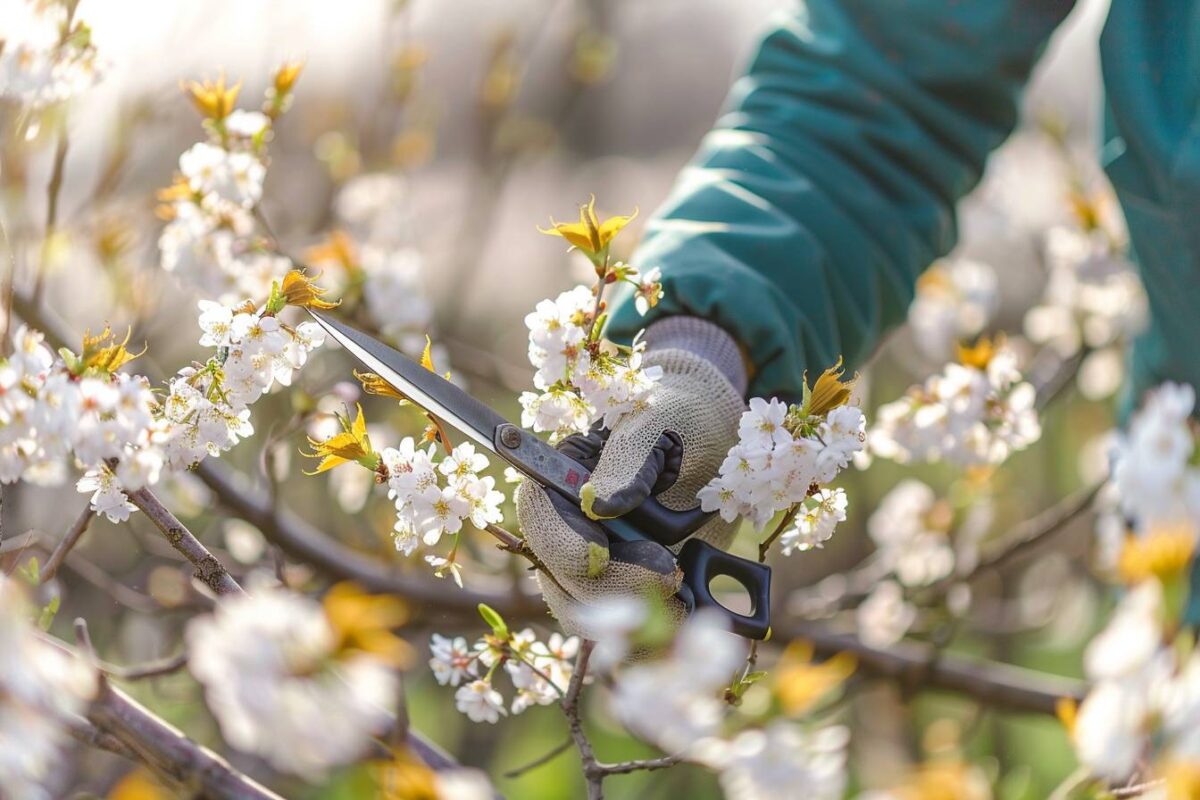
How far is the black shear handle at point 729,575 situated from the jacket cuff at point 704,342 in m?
0.18

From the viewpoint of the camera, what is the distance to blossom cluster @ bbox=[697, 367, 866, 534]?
709 mm

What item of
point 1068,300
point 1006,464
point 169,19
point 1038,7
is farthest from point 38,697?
point 1006,464

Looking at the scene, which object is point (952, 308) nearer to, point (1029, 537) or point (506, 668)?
point (1029, 537)

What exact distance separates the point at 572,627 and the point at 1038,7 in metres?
0.79

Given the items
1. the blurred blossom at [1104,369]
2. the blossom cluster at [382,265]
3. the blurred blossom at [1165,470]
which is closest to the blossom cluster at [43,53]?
the blossom cluster at [382,265]

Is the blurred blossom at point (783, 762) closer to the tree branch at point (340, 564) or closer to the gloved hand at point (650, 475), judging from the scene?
the gloved hand at point (650, 475)

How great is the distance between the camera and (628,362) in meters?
0.77

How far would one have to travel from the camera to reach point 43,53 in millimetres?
927

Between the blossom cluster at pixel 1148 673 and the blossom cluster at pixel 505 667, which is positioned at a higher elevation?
the blossom cluster at pixel 1148 673

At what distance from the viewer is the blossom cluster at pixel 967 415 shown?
3.43ft

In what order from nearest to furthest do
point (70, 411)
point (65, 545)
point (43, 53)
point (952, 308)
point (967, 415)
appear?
point (70, 411) < point (65, 545) < point (43, 53) < point (967, 415) < point (952, 308)

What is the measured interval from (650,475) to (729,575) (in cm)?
9

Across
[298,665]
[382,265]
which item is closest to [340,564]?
[382,265]

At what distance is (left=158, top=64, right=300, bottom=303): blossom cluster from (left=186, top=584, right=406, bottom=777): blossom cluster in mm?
550
